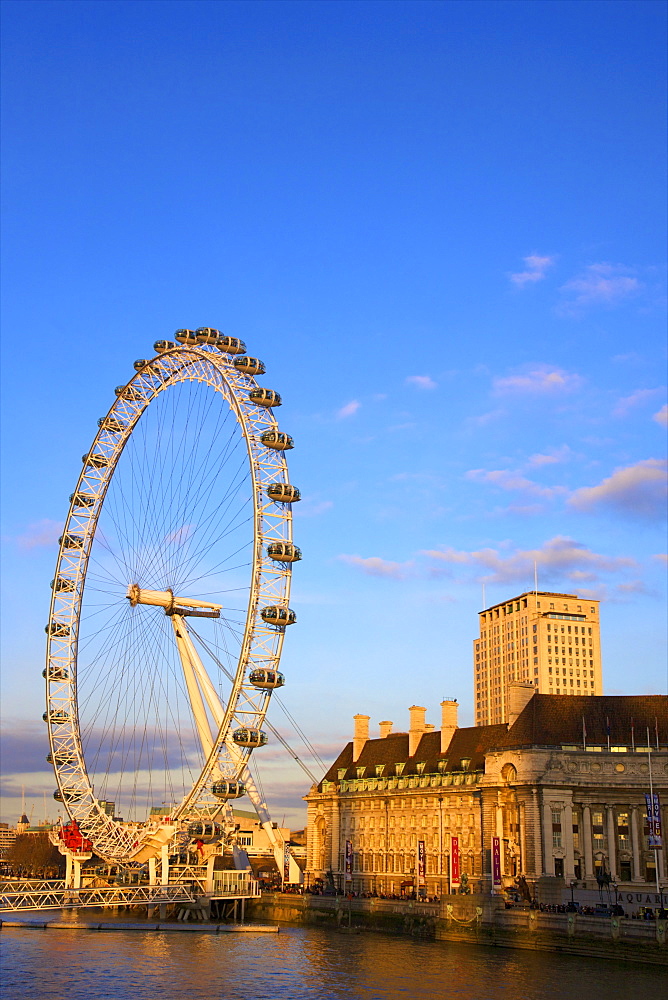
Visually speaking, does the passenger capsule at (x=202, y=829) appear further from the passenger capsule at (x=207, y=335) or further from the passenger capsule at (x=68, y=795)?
the passenger capsule at (x=207, y=335)

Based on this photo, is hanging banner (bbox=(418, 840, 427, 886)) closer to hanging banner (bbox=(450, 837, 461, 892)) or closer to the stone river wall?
the stone river wall

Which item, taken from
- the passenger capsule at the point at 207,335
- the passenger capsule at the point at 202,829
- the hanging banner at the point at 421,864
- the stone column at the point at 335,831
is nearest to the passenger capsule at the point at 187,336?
the passenger capsule at the point at 207,335

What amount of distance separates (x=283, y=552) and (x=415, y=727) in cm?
4127

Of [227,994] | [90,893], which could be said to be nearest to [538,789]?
[90,893]

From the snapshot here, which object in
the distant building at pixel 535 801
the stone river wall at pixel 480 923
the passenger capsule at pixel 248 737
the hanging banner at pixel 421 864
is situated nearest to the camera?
the stone river wall at pixel 480 923

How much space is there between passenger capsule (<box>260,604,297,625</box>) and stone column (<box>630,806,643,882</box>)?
114ft

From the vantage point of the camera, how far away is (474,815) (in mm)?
107562

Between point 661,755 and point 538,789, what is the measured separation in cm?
1090

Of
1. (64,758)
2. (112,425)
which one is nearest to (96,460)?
(112,425)

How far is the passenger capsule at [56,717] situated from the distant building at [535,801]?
29681 mm

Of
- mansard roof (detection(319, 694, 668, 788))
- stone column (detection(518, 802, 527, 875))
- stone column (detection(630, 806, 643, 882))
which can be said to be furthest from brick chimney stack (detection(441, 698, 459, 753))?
stone column (detection(630, 806, 643, 882))

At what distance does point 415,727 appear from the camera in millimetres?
124125

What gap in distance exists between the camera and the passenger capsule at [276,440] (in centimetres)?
9225

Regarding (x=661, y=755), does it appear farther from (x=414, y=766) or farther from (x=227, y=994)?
(x=227, y=994)
